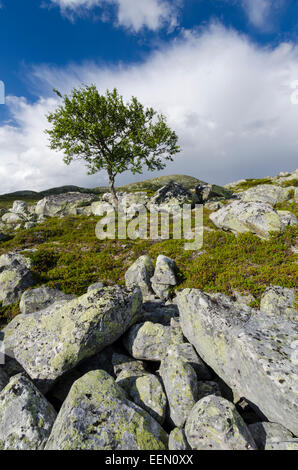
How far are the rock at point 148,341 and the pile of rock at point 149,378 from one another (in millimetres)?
33

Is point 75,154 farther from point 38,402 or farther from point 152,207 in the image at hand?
point 38,402

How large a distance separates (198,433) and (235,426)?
723mm

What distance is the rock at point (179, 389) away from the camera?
190 inches

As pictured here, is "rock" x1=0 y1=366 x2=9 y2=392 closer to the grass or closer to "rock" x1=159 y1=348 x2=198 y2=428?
"rock" x1=159 y1=348 x2=198 y2=428

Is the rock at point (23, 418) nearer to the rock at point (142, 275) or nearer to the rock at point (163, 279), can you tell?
the rock at point (142, 275)

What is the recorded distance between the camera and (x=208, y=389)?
5543 millimetres

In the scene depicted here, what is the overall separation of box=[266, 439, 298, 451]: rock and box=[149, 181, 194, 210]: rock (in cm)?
3055

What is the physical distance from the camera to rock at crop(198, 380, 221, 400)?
545 cm

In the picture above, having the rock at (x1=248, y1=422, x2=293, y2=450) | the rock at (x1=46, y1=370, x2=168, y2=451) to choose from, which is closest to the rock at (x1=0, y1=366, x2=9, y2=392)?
the rock at (x1=46, y1=370, x2=168, y2=451)

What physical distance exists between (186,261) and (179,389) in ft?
32.8

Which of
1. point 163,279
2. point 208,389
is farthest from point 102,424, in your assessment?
point 163,279

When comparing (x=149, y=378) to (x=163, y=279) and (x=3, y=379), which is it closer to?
(x=3, y=379)

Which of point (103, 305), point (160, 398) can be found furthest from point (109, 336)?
point (160, 398)

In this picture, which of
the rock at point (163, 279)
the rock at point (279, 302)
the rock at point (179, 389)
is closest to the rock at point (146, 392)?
the rock at point (179, 389)
